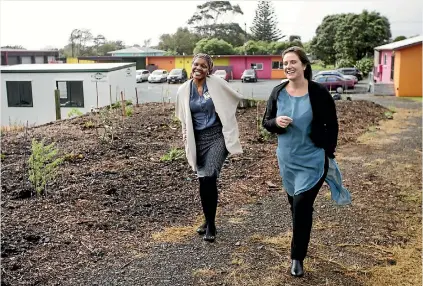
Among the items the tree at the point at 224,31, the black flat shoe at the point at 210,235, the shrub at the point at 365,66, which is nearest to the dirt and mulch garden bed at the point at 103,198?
the black flat shoe at the point at 210,235

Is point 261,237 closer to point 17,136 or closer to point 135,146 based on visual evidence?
point 135,146

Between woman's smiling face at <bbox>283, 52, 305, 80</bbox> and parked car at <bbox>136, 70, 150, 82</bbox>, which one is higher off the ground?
woman's smiling face at <bbox>283, 52, 305, 80</bbox>

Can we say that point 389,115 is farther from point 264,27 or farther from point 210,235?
point 264,27

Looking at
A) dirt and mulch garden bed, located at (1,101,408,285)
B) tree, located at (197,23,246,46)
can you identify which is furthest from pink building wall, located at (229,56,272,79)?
dirt and mulch garden bed, located at (1,101,408,285)

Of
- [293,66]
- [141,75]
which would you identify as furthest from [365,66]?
[293,66]

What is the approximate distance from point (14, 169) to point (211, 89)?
13.1 ft

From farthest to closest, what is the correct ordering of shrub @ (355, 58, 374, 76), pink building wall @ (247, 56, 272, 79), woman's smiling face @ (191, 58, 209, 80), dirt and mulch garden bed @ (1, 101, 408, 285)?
pink building wall @ (247, 56, 272, 79)
shrub @ (355, 58, 374, 76)
woman's smiling face @ (191, 58, 209, 80)
dirt and mulch garden bed @ (1, 101, 408, 285)

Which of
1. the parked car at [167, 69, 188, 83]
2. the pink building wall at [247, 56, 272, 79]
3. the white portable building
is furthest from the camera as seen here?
the pink building wall at [247, 56, 272, 79]

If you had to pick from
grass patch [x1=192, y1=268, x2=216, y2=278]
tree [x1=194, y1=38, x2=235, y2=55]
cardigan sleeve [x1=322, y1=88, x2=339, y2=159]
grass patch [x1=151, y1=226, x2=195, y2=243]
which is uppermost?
tree [x1=194, y1=38, x2=235, y2=55]

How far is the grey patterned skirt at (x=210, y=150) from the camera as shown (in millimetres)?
4238

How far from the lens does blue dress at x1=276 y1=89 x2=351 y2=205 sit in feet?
11.7

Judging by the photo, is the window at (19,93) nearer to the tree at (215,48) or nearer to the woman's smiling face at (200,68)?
the woman's smiling face at (200,68)

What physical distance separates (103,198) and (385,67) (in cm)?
2900

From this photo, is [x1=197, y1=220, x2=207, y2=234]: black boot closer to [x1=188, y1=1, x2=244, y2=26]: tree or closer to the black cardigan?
the black cardigan
